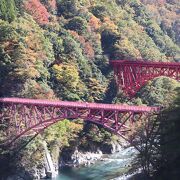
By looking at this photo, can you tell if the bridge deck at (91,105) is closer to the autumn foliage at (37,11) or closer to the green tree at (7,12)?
the green tree at (7,12)

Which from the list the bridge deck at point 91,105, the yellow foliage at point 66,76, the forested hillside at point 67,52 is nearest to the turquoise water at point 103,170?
the forested hillside at point 67,52

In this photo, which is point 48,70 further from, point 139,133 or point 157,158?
point 157,158

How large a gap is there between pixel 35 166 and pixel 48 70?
1449 centimetres

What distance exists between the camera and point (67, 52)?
183 feet

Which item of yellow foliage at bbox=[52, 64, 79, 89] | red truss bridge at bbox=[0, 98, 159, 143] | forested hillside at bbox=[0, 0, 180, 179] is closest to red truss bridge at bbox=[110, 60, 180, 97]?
forested hillside at bbox=[0, 0, 180, 179]

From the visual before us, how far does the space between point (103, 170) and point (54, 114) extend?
310 inches

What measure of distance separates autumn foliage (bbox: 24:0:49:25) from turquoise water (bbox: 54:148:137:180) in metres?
19.2

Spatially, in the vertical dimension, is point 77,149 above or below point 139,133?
below

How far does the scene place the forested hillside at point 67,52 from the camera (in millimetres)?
45469

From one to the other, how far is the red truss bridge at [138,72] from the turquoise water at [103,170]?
7854 millimetres

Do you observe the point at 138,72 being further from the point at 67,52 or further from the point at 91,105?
the point at 91,105

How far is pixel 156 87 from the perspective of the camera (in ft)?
195

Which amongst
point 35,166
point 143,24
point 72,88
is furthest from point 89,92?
point 143,24

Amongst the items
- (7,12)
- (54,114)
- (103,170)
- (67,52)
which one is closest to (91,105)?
(54,114)
